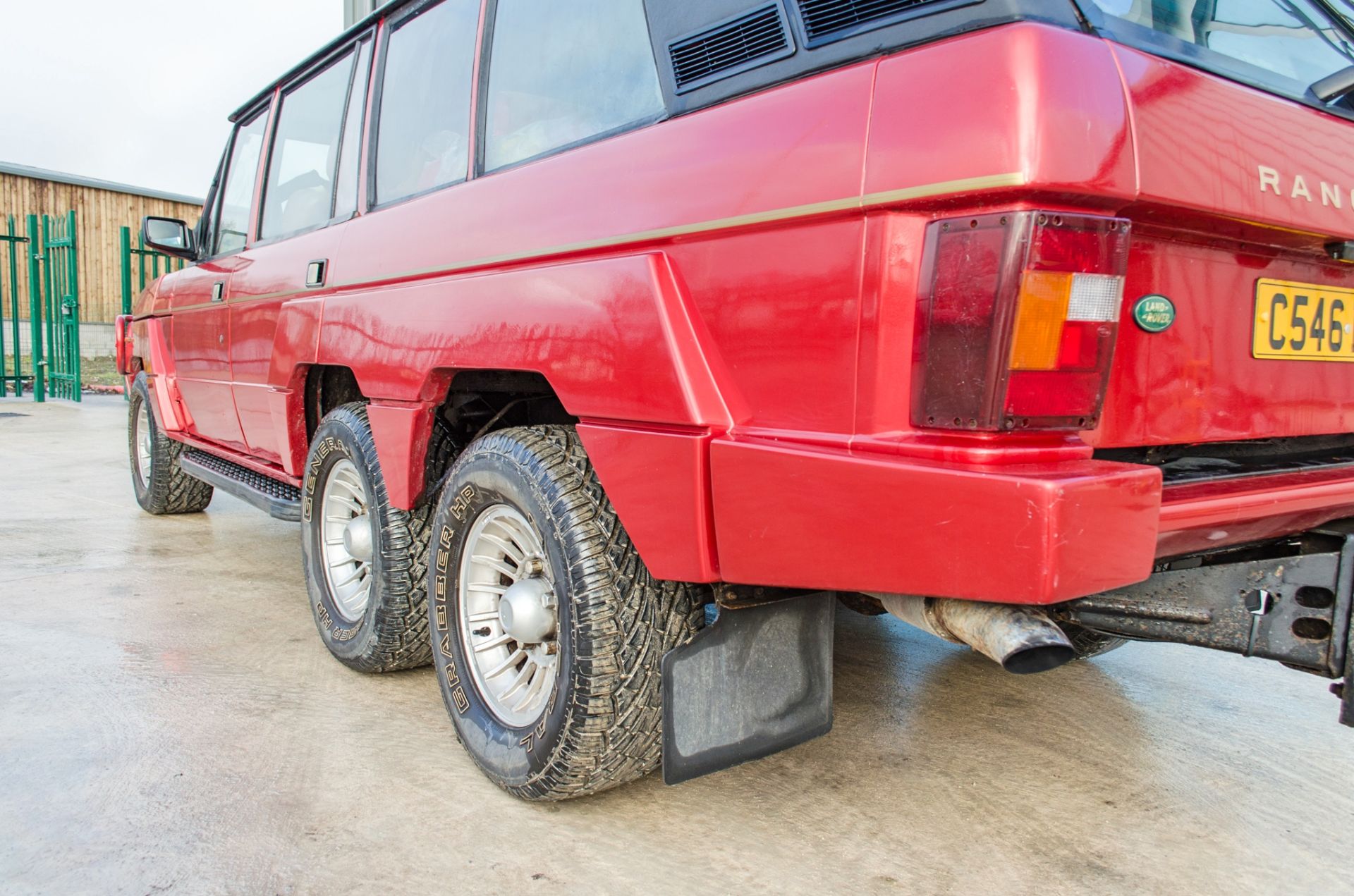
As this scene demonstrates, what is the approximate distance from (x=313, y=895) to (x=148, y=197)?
20488 mm

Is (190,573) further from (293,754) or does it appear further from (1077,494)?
(1077,494)

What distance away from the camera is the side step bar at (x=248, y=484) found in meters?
→ 3.68

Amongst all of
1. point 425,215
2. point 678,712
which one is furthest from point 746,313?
point 425,215

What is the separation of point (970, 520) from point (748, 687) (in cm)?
77

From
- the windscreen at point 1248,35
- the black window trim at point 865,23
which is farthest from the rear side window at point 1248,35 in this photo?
the black window trim at point 865,23

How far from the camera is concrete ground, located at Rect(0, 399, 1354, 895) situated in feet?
6.41

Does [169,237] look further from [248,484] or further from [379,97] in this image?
[379,97]

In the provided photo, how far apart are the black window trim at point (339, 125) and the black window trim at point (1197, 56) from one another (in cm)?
238

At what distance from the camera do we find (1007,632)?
146cm

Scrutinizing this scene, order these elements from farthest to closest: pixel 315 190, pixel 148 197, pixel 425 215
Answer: pixel 148 197 < pixel 315 190 < pixel 425 215

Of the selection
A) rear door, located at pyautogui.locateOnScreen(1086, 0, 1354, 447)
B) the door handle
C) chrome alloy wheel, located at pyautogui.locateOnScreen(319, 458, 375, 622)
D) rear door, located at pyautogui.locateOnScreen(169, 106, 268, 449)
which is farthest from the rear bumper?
rear door, located at pyautogui.locateOnScreen(169, 106, 268, 449)

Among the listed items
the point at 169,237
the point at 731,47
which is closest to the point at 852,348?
the point at 731,47

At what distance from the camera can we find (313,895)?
185 centimetres

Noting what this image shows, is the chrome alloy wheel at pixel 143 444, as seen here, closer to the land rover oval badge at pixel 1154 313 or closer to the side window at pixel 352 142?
the side window at pixel 352 142
